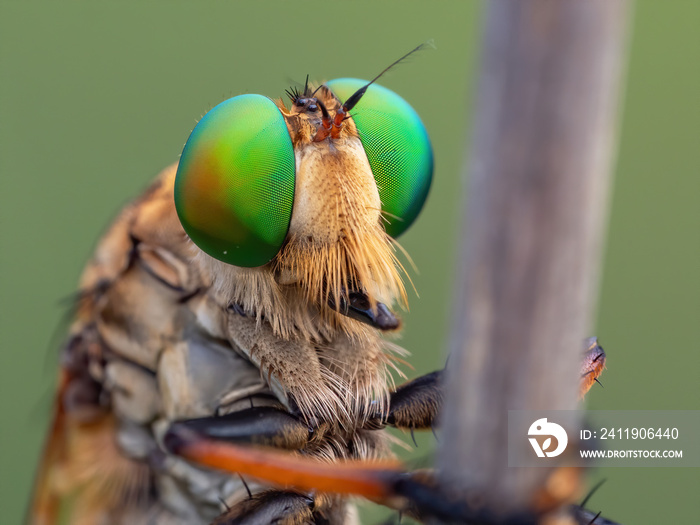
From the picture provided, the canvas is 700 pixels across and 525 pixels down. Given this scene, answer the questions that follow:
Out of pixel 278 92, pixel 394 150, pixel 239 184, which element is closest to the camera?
pixel 239 184

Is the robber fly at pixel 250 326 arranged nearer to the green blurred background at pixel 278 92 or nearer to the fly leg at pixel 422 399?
the fly leg at pixel 422 399

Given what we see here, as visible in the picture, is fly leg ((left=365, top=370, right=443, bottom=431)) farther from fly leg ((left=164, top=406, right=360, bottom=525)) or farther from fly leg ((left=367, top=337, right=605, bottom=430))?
fly leg ((left=164, top=406, right=360, bottom=525))

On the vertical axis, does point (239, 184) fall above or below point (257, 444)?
above

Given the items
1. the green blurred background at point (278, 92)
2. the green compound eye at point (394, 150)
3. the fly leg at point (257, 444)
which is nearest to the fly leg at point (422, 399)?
the fly leg at point (257, 444)

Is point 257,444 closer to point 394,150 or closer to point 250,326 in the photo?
point 250,326

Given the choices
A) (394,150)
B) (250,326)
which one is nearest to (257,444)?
(250,326)

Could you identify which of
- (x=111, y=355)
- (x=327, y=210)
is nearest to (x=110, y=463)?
(x=111, y=355)

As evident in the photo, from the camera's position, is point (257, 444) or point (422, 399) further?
point (422, 399)

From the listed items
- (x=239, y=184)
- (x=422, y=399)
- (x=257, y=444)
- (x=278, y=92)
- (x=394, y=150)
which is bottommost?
(x=257, y=444)
